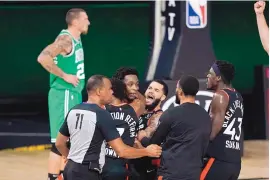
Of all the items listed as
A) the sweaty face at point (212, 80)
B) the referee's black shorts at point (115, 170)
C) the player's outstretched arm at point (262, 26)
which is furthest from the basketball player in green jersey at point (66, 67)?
the player's outstretched arm at point (262, 26)

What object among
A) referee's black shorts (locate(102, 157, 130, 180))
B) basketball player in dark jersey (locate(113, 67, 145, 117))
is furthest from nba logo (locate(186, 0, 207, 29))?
referee's black shorts (locate(102, 157, 130, 180))

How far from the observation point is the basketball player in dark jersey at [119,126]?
7684 mm

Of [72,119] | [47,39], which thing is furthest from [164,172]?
[47,39]

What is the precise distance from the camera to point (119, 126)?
7703mm

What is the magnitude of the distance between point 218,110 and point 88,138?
1241 millimetres

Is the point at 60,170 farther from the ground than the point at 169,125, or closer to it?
closer to it

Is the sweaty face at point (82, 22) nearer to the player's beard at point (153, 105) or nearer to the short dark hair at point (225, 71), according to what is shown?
the player's beard at point (153, 105)

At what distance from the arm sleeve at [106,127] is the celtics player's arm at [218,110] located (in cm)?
99

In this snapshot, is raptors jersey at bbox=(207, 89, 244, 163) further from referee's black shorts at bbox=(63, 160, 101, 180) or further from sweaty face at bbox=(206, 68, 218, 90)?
referee's black shorts at bbox=(63, 160, 101, 180)

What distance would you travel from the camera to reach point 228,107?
7688mm

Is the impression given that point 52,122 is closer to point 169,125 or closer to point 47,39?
point 169,125

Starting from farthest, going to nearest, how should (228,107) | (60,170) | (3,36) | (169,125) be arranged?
(3,36) < (60,170) < (228,107) < (169,125)

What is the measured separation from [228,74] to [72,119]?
156 centimetres

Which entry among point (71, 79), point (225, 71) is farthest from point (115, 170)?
point (71, 79)
